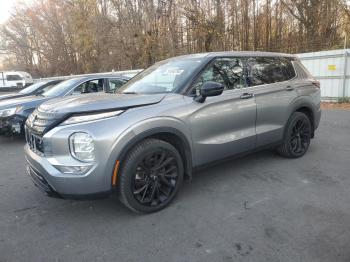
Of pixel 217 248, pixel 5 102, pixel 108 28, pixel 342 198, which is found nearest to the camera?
pixel 217 248

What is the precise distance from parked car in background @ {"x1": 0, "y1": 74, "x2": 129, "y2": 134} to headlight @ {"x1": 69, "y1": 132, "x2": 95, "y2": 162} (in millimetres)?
3538

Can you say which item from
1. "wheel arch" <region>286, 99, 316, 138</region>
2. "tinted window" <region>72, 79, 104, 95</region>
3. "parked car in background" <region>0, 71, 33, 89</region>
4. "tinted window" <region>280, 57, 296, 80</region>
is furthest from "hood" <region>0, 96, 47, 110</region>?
"parked car in background" <region>0, 71, 33, 89</region>

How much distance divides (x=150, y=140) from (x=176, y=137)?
1.10ft

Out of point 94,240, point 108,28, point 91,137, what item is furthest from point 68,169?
point 108,28

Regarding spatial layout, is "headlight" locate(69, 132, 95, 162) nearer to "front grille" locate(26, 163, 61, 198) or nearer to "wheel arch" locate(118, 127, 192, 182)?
"wheel arch" locate(118, 127, 192, 182)

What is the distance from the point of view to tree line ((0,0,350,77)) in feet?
52.0

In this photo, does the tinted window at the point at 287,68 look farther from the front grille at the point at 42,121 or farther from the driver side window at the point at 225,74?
the front grille at the point at 42,121

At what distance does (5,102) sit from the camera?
6801mm

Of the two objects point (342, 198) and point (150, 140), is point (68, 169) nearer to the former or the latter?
point (150, 140)

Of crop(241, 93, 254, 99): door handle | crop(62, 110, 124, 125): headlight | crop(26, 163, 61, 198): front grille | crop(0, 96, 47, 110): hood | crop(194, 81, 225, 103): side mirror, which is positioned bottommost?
crop(26, 163, 61, 198): front grille

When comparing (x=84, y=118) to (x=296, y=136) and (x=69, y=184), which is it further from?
(x=296, y=136)

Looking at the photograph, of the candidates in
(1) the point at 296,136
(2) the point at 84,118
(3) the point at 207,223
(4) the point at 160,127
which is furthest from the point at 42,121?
(1) the point at 296,136

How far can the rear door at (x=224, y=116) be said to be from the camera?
350 cm

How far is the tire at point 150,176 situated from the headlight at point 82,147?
0.35 meters
